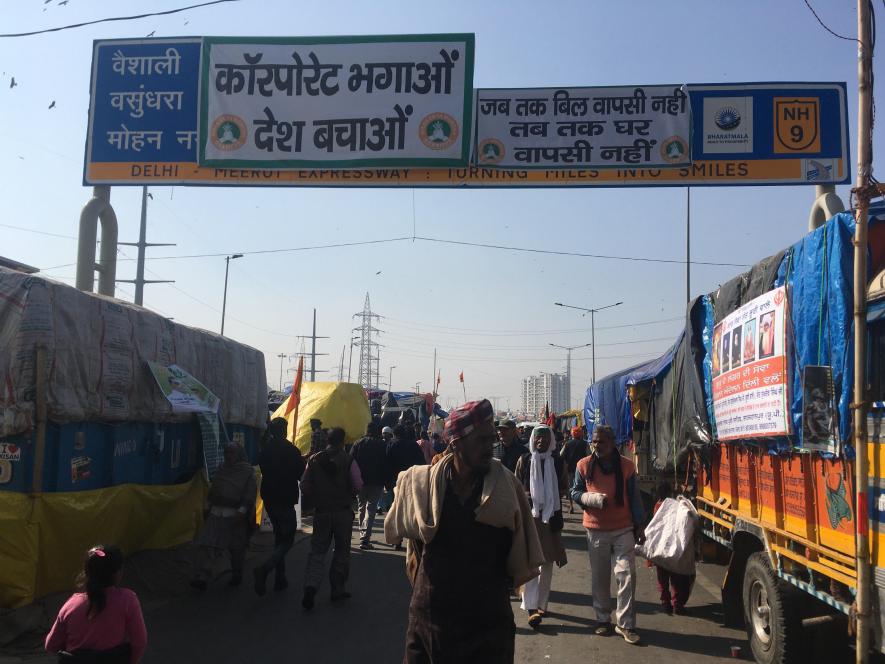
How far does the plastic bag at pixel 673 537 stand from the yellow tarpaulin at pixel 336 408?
12.3 m

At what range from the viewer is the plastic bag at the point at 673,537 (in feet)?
23.9

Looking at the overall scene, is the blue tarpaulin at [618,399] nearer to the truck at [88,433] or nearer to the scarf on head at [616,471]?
the scarf on head at [616,471]

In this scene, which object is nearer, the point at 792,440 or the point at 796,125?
the point at 792,440

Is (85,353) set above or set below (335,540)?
above

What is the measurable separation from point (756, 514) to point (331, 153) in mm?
6282

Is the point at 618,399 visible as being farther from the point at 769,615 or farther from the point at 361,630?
the point at 769,615

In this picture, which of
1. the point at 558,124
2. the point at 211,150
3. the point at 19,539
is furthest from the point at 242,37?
the point at 19,539

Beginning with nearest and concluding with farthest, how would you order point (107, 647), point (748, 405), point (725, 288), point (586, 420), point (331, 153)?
1. point (107, 647)
2. point (748, 405)
3. point (725, 288)
4. point (331, 153)
5. point (586, 420)

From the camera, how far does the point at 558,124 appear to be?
9836 mm

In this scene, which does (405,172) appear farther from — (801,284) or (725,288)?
(801,284)

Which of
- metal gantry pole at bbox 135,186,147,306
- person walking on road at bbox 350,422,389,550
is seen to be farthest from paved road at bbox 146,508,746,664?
metal gantry pole at bbox 135,186,147,306

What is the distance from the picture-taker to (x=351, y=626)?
698cm

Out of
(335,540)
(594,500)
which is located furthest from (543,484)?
(335,540)

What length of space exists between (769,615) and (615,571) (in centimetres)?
142
